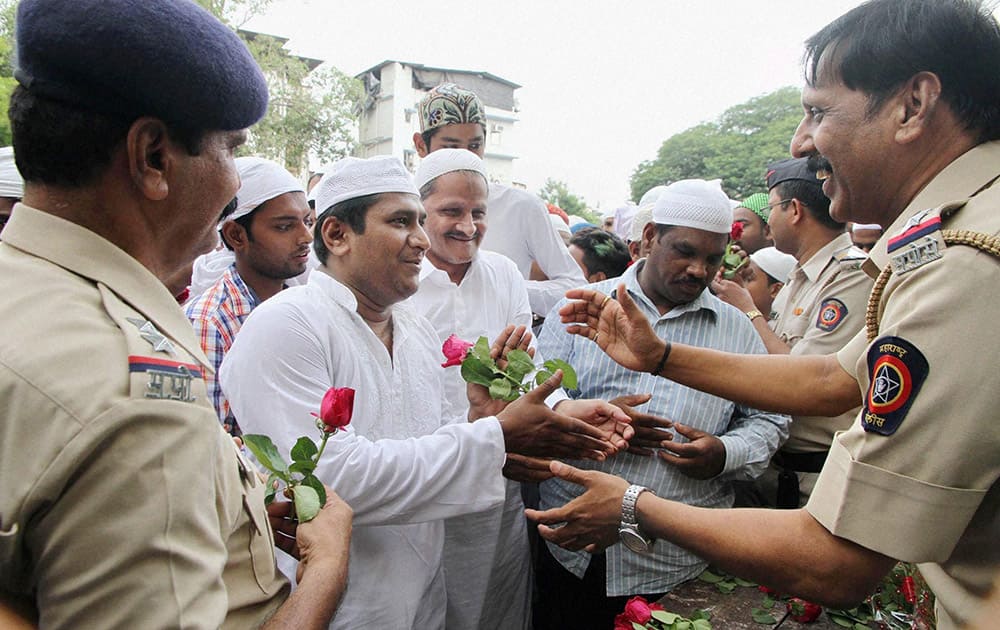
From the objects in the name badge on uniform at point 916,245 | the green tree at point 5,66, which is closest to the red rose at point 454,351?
the name badge on uniform at point 916,245

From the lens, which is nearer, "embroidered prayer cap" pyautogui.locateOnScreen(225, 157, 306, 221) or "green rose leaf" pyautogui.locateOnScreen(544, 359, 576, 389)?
"green rose leaf" pyautogui.locateOnScreen(544, 359, 576, 389)

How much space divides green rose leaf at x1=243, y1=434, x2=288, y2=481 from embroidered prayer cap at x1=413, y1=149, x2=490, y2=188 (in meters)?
2.28

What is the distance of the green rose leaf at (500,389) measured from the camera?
2.65 metres

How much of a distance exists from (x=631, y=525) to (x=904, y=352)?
41.8 inches

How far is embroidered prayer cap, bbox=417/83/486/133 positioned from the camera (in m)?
4.40

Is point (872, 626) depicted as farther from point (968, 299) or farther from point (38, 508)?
point (38, 508)

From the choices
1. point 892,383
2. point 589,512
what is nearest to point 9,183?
point 589,512

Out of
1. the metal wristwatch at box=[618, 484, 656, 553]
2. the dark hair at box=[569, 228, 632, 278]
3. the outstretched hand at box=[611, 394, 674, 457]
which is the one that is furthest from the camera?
the dark hair at box=[569, 228, 632, 278]

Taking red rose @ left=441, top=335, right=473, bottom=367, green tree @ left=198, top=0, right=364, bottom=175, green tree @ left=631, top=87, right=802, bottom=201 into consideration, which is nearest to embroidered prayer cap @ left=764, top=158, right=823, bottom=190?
red rose @ left=441, top=335, right=473, bottom=367

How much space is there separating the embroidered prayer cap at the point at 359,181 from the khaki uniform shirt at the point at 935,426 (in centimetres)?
189

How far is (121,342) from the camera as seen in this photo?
1065mm

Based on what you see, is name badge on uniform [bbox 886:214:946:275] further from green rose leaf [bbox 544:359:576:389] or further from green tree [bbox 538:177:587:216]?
green tree [bbox 538:177:587:216]

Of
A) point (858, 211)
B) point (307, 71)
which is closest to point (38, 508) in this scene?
point (858, 211)

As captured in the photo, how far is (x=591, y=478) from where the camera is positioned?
2.27 meters
